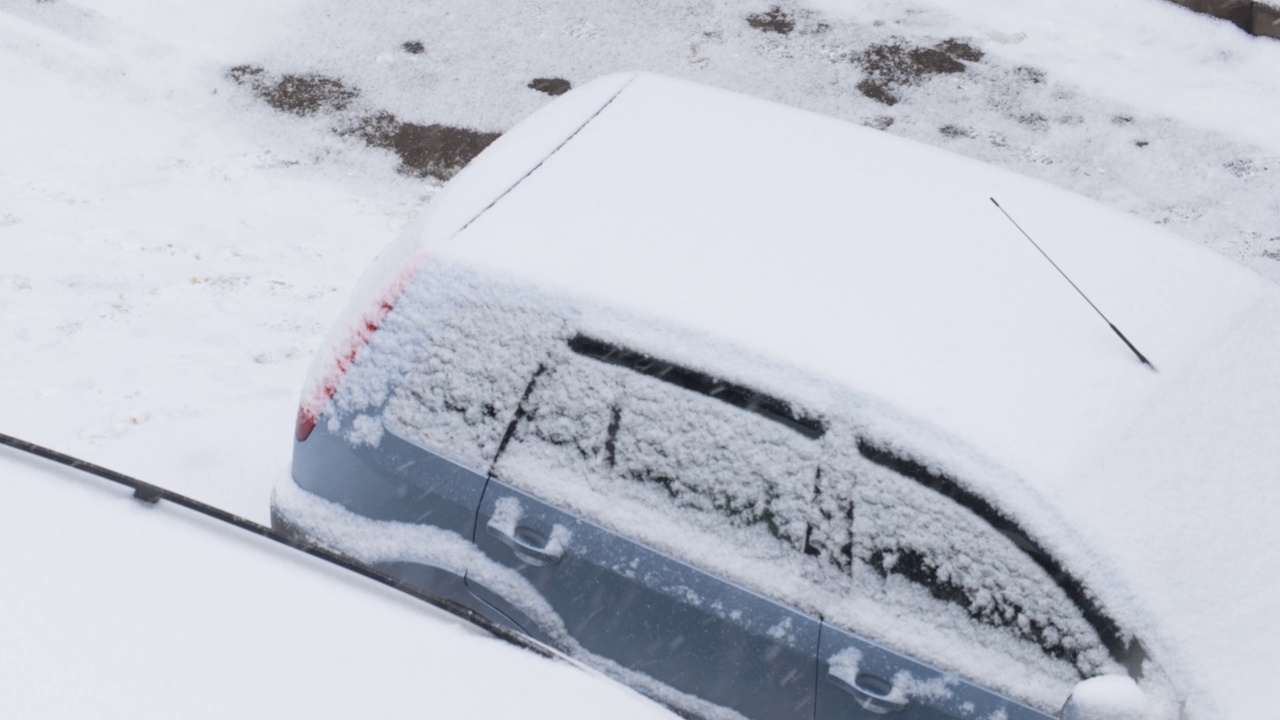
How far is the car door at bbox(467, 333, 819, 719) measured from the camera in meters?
2.70

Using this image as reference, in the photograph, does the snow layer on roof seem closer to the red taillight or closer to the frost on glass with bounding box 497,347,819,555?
the frost on glass with bounding box 497,347,819,555

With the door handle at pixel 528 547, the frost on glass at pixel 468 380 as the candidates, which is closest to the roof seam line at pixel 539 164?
the frost on glass at pixel 468 380

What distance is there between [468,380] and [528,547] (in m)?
0.48

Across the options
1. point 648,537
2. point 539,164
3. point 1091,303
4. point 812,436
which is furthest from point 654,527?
point 1091,303

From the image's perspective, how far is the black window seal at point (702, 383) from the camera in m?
2.65

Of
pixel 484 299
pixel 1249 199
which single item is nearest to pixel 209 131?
pixel 484 299

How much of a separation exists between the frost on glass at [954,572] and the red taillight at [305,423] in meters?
1.54

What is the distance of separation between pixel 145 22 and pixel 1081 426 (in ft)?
21.4

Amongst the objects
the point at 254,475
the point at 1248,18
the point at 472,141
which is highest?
the point at 1248,18

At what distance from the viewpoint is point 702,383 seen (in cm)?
270

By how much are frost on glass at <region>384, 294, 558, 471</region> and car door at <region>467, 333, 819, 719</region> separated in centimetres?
6

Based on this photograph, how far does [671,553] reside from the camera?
2.76 meters

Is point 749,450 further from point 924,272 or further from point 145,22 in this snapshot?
point 145,22

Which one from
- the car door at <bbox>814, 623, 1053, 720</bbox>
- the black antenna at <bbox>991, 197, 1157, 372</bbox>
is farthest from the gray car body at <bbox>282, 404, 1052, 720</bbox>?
the black antenna at <bbox>991, 197, 1157, 372</bbox>
